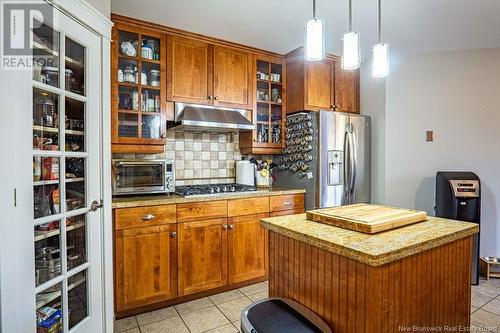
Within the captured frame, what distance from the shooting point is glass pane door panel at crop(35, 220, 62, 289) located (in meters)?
1.41

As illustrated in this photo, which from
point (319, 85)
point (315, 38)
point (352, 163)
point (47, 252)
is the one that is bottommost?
point (47, 252)

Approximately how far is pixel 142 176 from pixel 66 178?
922 mm

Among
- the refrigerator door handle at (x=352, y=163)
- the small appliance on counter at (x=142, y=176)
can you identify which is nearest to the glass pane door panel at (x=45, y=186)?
the small appliance on counter at (x=142, y=176)

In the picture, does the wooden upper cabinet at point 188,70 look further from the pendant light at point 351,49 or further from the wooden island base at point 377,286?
the wooden island base at point 377,286

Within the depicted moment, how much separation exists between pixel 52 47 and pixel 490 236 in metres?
4.18

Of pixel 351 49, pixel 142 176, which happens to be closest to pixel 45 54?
pixel 142 176

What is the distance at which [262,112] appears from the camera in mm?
3193

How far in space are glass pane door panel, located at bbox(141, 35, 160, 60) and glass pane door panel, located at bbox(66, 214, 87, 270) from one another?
Answer: 152 centimetres

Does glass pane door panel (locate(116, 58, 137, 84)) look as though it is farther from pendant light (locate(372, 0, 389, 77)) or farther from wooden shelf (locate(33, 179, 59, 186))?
pendant light (locate(372, 0, 389, 77))

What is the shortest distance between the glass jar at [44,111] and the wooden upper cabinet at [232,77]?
5.01 feet

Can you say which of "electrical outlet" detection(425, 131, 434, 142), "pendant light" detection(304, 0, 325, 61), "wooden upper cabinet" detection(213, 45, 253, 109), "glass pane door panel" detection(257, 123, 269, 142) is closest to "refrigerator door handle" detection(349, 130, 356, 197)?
"electrical outlet" detection(425, 131, 434, 142)

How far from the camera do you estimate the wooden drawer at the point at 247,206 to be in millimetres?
2600

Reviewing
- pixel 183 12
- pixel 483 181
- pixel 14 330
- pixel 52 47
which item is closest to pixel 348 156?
pixel 483 181

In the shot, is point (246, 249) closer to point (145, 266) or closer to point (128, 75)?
point (145, 266)
